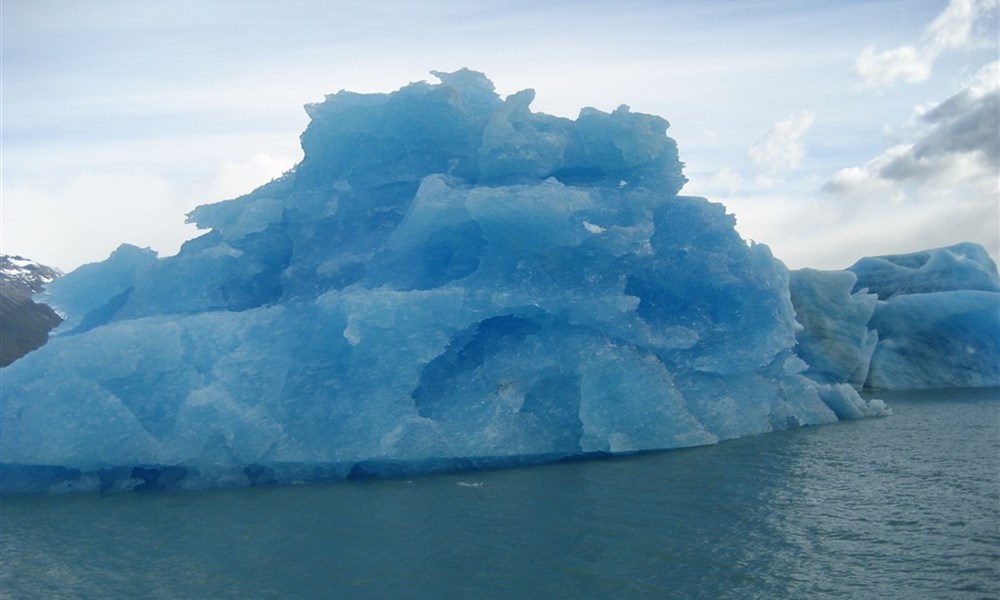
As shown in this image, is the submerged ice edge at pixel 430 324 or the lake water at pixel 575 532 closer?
the lake water at pixel 575 532

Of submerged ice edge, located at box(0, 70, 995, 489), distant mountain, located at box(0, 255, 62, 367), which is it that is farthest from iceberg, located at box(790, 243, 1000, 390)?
distant mountain, located at box(0, 255, 62, 367)

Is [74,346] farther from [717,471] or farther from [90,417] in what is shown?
[717,471]

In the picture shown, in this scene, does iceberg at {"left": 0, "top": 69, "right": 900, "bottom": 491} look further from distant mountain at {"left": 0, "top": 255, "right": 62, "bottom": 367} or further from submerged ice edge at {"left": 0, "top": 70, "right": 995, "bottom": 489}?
distant mountain at {"left": 0, "top": 255, "right": 62, "bottom": 367}

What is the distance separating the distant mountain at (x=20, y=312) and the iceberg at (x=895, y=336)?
61038 mm

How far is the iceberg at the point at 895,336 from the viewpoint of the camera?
53.8 feet

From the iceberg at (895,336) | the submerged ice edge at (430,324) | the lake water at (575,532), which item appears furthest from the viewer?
the iceberg at (895,336)

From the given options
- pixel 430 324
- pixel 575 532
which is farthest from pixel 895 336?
pixel 575 532

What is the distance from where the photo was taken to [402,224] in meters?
10.1

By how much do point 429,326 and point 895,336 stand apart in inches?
492

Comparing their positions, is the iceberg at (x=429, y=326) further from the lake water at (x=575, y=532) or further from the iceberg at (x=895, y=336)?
the iceberg at (x=895, y=336)

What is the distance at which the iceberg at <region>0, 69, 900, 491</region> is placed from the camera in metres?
9.20

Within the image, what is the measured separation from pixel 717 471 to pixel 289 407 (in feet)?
15.3

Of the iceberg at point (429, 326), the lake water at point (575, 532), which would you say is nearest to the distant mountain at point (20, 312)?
the iceberg at point (429, 326)

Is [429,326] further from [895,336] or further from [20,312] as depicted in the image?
[20,312]
